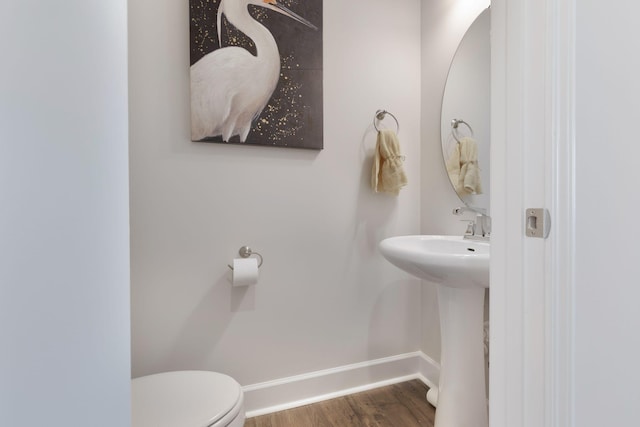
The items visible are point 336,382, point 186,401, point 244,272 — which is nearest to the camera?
point 186,401

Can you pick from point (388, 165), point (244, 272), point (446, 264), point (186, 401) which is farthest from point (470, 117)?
point (186, 401)

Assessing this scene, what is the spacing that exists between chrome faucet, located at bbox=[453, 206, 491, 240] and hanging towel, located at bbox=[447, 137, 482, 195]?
94mm

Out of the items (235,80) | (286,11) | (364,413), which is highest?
(286,11)

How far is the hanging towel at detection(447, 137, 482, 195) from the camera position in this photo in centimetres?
138

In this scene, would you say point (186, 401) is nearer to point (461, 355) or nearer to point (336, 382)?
point (336, 382)

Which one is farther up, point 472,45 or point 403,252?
point 472,45

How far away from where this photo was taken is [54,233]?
0.35 meters

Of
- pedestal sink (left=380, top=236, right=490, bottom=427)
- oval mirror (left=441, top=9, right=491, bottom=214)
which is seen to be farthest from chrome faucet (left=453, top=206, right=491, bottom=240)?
pedestal sink (left=380, top=236, right=490, bottom=427)

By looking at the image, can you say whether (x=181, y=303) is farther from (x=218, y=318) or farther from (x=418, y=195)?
(x=418, y=195)

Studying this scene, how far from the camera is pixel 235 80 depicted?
1.35 meters

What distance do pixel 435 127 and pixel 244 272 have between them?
1280mm
